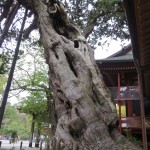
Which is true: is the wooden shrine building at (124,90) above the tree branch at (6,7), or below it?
below

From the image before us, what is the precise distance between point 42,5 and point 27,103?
480 inches

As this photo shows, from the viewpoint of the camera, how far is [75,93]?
159 inches

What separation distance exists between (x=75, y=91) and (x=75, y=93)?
6 cm

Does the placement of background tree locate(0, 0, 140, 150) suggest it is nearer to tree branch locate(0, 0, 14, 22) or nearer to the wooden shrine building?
tree branch locate(0, 0, 14, 22)

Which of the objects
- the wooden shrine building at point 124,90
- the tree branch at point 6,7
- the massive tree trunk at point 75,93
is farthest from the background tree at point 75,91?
the wooden shrine building at point 124,90

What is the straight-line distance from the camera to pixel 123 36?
11289mm

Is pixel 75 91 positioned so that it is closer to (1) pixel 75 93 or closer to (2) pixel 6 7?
(1) pixel 75 93

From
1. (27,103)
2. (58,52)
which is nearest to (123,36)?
(58,52)

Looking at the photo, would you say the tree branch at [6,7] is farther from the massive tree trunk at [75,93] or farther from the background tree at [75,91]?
the massive tree trunk at [75,93]

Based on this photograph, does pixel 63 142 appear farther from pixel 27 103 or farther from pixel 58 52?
pixel 27 103

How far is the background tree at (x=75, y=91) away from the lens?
3463 millimetres

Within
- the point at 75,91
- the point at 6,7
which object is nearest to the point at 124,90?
the point at 6,7

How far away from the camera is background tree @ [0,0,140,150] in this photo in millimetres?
3463

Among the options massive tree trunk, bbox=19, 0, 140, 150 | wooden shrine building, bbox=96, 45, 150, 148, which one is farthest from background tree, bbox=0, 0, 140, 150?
wooden shrine building, bbox=96, 45, 150, 148
